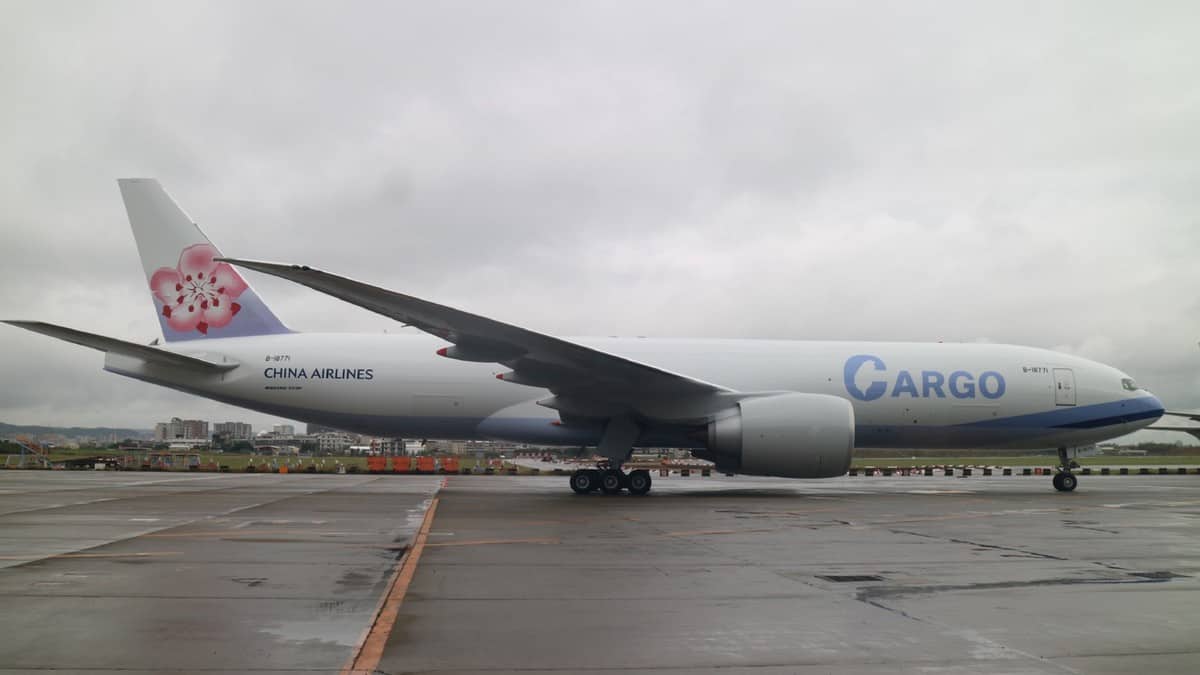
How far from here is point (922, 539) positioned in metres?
9.74

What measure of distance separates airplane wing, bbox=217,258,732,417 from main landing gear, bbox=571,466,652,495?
123cm

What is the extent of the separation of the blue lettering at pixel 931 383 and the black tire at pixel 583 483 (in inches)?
293

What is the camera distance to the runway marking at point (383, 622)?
3.94m

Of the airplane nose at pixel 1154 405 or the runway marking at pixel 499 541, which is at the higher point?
the airplane nose at pixel 1154 405

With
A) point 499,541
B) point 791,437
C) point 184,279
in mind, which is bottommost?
point 499,541

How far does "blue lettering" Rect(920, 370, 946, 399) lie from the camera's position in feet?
59.9

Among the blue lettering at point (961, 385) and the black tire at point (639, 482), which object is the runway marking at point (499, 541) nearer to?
the black tire at point (639, 482)

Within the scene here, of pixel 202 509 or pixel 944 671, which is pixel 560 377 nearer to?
pixel 202 509

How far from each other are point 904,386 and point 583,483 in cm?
731

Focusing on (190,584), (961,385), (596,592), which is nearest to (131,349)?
(190,584)

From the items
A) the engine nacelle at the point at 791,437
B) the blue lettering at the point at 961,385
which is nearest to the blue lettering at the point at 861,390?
the blue lettering at the point at 961,385

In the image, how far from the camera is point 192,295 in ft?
61.1

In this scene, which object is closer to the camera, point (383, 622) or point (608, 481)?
point (383, 622)

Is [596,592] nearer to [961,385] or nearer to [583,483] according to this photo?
[583,483]
